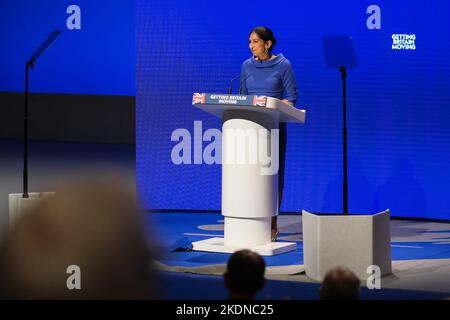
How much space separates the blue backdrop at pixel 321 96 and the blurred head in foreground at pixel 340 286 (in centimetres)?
477

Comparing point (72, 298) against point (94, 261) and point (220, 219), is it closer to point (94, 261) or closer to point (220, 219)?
point (94, 261)

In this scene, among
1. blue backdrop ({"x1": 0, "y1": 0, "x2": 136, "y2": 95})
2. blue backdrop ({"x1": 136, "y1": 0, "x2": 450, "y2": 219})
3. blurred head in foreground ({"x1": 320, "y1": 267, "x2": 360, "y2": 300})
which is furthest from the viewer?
blue backdrop ({"x1": 0, "y1": 0, "x2": 136, "y2": 95})

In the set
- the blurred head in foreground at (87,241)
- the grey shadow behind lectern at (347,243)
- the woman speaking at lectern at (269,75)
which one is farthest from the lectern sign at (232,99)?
the blurred head in foreground at (87,241)

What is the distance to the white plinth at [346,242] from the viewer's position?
4.54 m

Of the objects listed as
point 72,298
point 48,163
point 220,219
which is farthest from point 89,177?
point 48,163

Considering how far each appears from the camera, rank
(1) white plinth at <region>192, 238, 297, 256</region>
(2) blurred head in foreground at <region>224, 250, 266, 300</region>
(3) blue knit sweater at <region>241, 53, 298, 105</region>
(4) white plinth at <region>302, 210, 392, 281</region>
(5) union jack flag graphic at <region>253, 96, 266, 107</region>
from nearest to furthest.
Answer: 1. (2) blurred head in foreground at <region>224, 250, 266, 300</region>
2. (4) white plinth at <region>302, 210, 392, 281</region>
3. (5) union jack flag graphic at <region>253, 96, 266, 107</region>
4. (1) white plinth at <region>192, 238, 297, 256</region>
5. (3) blue knit sweater at <region>241, 53, 298, 105</region>

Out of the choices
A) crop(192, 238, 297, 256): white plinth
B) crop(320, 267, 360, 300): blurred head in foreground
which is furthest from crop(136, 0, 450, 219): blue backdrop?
crop(320, 267, 360, 300): blurred head in foreground

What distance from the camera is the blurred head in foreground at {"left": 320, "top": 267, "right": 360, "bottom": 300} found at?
7.75 feet

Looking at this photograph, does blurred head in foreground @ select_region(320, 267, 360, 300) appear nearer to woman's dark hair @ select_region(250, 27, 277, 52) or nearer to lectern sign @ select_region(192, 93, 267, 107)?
lectern sign @ select_region(192, 93, 267, 107)

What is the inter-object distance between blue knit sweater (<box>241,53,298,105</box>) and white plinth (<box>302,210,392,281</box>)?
1.25 meters

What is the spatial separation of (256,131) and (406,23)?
240 cm

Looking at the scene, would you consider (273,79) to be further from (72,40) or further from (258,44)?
(72,40)

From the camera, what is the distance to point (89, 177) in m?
1.27

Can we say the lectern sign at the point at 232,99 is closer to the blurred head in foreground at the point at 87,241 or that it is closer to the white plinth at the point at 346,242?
the white plinth at the point at 346,242
